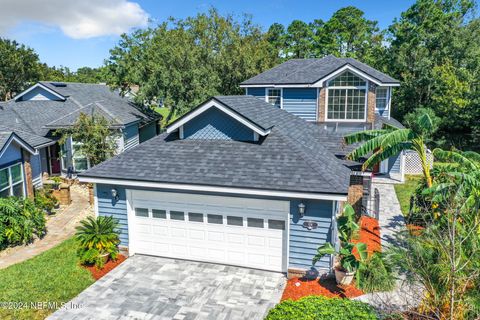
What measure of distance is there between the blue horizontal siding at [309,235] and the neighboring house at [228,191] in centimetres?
3

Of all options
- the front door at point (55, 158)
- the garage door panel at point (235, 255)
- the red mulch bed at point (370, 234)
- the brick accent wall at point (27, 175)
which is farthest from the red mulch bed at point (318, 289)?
the front door at point (55, 158)

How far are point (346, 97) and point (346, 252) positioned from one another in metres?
15.3

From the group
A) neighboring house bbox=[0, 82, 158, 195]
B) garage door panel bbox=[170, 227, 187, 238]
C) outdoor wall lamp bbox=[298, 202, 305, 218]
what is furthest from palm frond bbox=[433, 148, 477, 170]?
neighboring house bbox=[0, 82, 158, 195]

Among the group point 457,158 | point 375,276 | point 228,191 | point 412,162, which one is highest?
point 457,158

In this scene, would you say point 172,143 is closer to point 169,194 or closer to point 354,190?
point 169,194

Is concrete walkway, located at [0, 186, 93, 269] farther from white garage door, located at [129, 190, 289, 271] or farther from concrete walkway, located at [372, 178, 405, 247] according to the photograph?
concrete walkway, located at [372, 178, 405, 247]

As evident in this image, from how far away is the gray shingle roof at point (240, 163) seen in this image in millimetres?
11539

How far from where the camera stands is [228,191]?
38.6ft

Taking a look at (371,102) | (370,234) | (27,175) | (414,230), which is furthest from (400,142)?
(27,175)

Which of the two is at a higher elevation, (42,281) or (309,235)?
(309,235)

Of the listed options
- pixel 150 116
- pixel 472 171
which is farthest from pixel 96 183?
pixel 150 116

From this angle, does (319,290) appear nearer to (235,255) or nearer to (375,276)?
(375,276)

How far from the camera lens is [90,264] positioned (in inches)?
505

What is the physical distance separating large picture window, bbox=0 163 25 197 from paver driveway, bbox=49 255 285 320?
8.44 metres
